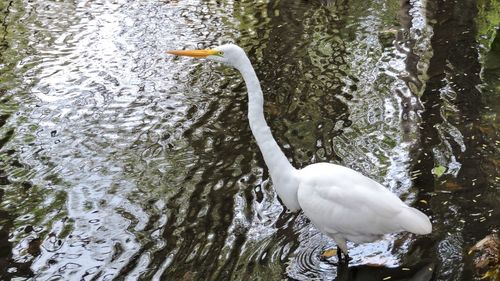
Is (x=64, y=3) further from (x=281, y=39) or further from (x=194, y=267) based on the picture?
(x=194, y=267)

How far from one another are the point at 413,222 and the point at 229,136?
11.7 ft

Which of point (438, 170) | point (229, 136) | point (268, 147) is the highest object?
point (268, 147)

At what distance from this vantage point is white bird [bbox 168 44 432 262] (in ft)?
16.1

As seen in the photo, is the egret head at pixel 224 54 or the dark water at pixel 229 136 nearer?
the egret head at pixel 224 54

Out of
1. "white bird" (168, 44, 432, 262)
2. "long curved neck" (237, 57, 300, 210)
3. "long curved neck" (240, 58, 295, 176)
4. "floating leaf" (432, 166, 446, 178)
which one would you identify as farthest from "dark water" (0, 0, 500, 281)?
"long curved neck" (240, 58, 295, 176)

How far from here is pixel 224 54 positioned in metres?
4.99

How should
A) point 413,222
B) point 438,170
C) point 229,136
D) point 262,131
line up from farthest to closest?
point 229,136 → point 438,170 → point 262,131 → point 413,222

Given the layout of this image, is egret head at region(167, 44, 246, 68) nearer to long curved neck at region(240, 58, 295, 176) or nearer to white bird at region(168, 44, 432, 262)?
white bird at region(168, 44, 432, 262)

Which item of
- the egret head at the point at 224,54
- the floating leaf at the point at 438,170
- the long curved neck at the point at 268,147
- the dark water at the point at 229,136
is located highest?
the egret head at the point at 224,54

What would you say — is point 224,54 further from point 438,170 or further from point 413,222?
point 438,170

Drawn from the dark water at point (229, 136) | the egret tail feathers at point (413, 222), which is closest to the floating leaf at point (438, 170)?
the dark water at point (229, 136)

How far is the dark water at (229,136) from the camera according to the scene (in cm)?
560

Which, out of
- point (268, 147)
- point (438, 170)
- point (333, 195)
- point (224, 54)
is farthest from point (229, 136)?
point (333, 195)

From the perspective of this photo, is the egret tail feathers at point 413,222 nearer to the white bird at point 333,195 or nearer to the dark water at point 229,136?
the white bird at point 333,195
